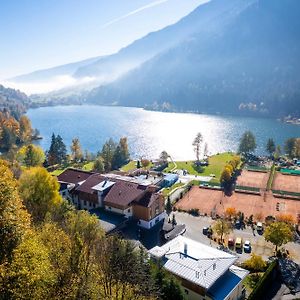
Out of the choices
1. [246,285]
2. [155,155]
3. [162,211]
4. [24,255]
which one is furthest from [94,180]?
[155,155]

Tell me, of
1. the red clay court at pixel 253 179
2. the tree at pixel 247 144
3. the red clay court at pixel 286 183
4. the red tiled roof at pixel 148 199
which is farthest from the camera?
the tree at pixel 247 144

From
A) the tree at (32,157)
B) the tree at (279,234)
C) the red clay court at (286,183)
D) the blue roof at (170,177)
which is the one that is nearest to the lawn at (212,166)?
the blue roof at (170,177)

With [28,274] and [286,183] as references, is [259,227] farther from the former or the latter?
[28,274]

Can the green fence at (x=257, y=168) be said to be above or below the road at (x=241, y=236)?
below

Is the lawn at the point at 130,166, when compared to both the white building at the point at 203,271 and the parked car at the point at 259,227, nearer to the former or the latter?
the parked car at the point at 259,227

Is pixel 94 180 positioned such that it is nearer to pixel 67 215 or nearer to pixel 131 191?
pixel 131 191

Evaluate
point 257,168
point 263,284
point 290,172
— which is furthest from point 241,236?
point 257,168
